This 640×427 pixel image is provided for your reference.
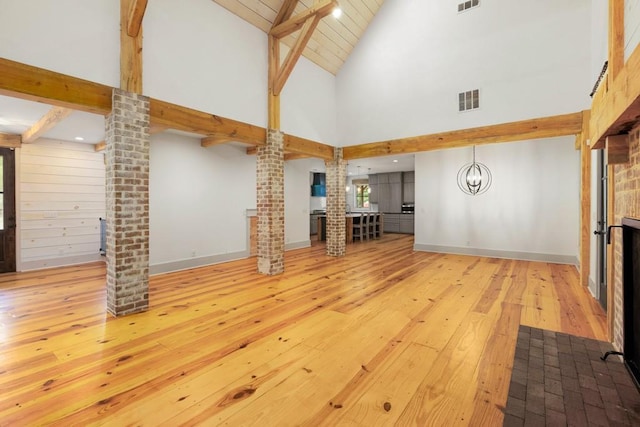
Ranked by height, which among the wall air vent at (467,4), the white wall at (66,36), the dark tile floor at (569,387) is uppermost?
the wall air vent at (467,4)

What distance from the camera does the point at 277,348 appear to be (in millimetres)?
2541

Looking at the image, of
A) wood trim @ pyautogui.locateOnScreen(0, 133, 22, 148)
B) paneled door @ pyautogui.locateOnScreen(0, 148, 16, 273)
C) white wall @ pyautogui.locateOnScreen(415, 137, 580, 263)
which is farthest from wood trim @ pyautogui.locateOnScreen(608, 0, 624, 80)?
paneled door @ pyautogui.locateOnScreen(0, 148, 16, 273)

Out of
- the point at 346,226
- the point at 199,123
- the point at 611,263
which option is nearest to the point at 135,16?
the point at 199,123

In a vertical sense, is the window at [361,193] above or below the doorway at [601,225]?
above

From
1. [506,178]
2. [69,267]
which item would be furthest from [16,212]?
[506,178]

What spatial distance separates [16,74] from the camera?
8.64ft

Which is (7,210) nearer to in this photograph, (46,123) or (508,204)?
(46,123)

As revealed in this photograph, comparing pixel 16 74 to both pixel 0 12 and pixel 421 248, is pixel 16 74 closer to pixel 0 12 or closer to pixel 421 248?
pixel 0 12

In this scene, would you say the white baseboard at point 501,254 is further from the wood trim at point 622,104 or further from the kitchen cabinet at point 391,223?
the wood trim at point 622,104

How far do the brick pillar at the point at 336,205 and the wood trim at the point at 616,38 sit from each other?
5.11m

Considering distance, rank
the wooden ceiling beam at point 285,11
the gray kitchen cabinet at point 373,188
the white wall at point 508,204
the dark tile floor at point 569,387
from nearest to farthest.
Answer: the dark tile floor at point 569,387 → the wooden ceiling beam at point 285,11 → the white wall at point 508,204 → the gray kitchen cabinet at point 373,188

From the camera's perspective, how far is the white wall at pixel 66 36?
104 inches

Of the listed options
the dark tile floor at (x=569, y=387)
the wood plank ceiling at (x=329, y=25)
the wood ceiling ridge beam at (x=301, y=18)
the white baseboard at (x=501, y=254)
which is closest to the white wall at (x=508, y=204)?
the white baseboard at (x=501, y=254)

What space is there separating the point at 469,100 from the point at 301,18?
3.46 meters
